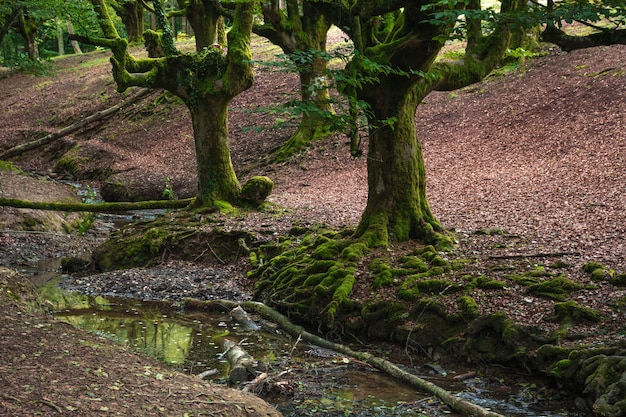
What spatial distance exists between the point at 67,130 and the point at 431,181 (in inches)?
715

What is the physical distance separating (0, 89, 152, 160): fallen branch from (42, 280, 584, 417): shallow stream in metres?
17.8

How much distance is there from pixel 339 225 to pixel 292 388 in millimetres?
6195

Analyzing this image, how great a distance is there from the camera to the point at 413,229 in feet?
36.0

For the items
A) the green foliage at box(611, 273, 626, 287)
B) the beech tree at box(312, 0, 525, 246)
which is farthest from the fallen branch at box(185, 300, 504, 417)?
the green foliage at box(611, 273, 626, 287)

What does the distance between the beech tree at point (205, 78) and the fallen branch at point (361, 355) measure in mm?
Answer: 4888

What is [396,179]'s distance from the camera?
10.8 meters

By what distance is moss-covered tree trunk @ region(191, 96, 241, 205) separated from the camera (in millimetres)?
15188

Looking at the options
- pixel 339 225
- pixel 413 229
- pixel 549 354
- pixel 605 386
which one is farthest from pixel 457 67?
pixel 605 386

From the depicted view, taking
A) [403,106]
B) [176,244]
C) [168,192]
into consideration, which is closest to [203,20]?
[168,192]

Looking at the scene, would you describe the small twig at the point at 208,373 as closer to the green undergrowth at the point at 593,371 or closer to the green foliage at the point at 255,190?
the green undergrowth at the point at 593,371

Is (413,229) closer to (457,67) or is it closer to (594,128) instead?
(457,67)

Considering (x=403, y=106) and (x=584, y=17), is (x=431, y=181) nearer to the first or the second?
(x=403, y=106)

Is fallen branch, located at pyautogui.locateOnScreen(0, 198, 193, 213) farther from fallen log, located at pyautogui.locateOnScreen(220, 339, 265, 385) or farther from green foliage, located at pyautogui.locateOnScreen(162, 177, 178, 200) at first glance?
fallen log, located at pyautogui.locateOnScreen(220, 339, 265, 385)

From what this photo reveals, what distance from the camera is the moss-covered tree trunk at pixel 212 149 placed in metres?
15.2
